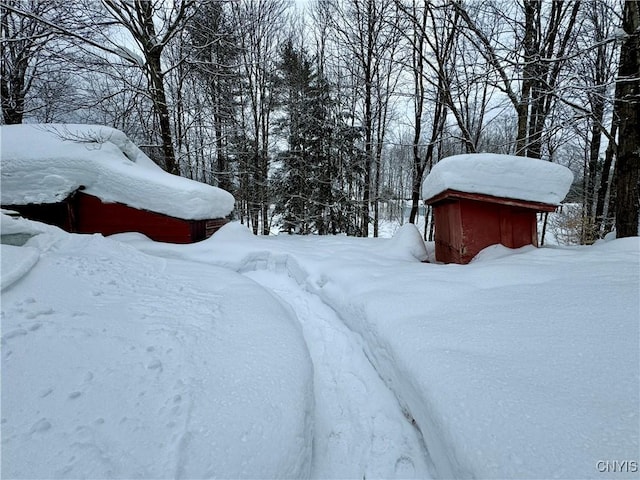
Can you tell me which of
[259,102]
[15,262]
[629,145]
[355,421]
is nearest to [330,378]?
[355,421]

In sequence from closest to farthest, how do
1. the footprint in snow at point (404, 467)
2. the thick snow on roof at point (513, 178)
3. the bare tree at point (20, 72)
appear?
the footprint in snow at point (404, 467) → the thick snow on roof at point (513, 178) → the bare tree at point (20, 72)

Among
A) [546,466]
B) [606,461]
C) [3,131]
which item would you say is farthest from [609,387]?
[3,131]

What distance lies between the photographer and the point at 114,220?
17.9 feet

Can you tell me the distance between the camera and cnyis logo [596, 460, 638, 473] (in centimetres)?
81

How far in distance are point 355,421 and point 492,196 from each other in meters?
3.05

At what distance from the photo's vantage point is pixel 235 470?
104cm

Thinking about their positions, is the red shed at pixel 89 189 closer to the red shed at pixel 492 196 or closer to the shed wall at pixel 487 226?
the red shed at pixel 492 196

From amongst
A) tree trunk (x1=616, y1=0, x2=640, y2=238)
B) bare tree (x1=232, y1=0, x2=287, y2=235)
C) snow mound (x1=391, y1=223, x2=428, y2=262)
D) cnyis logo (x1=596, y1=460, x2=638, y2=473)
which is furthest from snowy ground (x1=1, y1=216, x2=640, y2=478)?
bare tree (x1=232, y1=0, x2=287, y2=235)

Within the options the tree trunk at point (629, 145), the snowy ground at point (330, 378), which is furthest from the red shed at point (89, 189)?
the tree trunk at point (629, 145)

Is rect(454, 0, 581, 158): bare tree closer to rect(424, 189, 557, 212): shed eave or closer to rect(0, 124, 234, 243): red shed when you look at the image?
rect(424, 189, 557, 212): shed eave

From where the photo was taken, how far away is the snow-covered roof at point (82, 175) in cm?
500

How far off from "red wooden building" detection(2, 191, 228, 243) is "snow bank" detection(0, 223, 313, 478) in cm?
325

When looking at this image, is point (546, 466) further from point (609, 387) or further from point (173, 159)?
point (173, 159)

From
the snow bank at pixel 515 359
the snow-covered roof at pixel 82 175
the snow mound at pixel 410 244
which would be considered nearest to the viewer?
the snow bank at pixel 515 359
